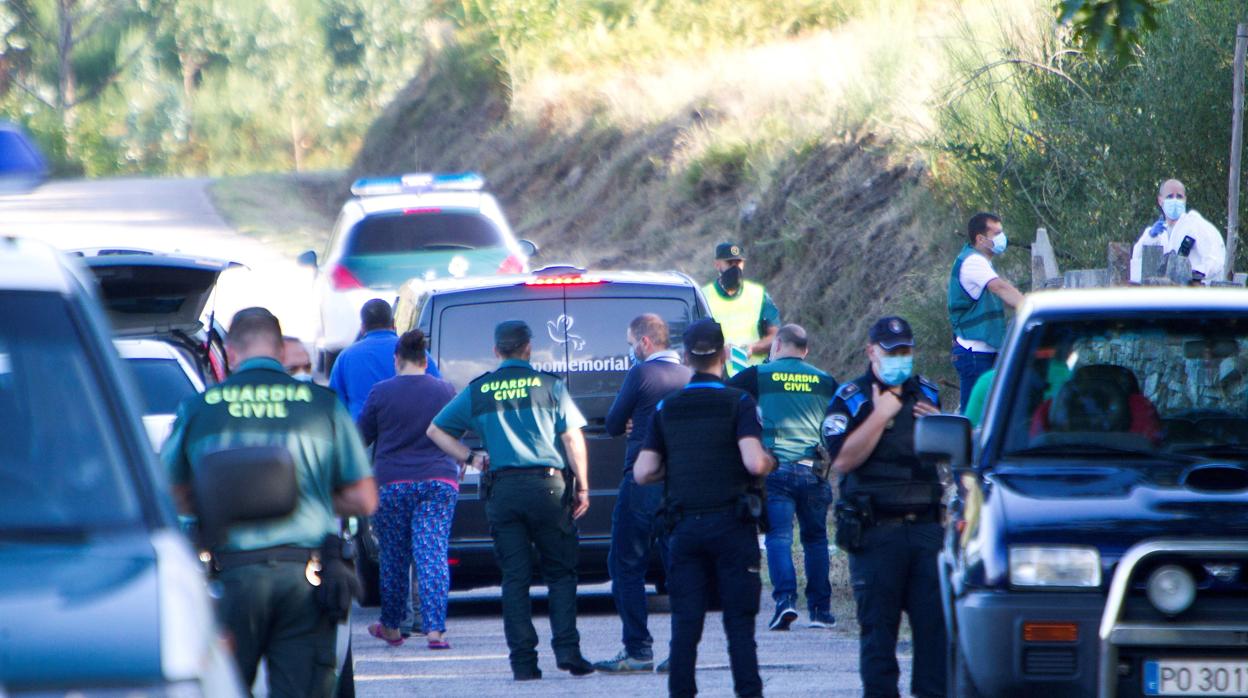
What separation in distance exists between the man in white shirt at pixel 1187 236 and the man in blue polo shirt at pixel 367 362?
4.44 metres

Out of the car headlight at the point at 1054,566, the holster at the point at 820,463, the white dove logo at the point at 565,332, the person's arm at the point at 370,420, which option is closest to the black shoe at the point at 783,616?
the holster at the point at 820,463

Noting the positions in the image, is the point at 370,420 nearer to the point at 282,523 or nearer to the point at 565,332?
the point at 565,332

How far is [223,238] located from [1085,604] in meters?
33.3

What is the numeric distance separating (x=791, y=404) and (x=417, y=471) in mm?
2196

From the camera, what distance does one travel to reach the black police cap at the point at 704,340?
8.52 metres

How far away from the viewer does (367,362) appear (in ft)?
39.4

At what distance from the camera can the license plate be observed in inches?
241

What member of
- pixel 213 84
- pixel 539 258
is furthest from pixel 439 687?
pixel 213 84

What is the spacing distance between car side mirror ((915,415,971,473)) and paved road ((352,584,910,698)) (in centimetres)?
194

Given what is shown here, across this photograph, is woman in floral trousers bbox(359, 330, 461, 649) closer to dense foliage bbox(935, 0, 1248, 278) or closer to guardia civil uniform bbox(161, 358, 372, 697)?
guardia civil uniform bbox(161, 358, 372, 697)

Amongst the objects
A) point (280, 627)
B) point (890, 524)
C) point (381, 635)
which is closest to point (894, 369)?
point (890, 524)

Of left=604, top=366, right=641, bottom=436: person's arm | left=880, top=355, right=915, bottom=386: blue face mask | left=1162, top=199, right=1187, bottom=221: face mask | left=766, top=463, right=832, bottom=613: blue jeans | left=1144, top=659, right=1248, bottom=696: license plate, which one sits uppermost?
left=1162, top=199, right=1187, bottom=221: face mask

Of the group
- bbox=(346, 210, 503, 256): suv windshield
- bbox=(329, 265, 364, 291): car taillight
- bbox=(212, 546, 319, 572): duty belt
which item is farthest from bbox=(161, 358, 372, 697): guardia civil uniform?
bbox=(346, 210, 503, 256): suv windshield

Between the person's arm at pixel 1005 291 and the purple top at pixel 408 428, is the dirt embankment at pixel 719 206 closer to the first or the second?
the person's arm at pixel 1005 291
